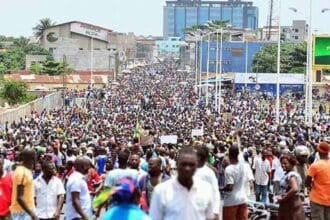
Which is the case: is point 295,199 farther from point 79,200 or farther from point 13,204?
point 13,204

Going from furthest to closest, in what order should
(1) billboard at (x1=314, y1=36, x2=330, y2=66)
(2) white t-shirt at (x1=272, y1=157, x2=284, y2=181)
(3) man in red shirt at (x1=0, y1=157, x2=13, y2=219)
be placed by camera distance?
(1) billboard at (x1=314, y1=36, x2=330, y2=66) < (2) white t-shirt at (x1=272, y1=157, x2=284, y2=181) < (3) man in red shirt at (x1=0, y1=157, x2=13, y2=219)

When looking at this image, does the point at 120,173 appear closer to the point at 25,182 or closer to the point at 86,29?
the point at 25,182

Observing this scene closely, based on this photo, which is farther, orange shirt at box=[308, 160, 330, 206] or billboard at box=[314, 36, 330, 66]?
billboard at box=[314, 36, 330, 66]

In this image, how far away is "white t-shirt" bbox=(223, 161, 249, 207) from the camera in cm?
1018

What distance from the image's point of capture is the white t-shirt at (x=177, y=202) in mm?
6680

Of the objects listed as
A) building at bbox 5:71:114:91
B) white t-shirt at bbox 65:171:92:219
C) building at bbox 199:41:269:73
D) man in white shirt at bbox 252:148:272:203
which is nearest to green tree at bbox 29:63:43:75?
building at bbox 5:71:114:91

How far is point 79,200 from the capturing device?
9172mm

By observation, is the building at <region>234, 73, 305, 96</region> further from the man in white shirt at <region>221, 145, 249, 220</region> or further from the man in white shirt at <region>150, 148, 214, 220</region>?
the man in white shirt at <region>150, 148, 214, 220</region>

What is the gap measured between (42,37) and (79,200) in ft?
405

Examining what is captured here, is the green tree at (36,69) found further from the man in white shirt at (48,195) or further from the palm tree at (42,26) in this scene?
the man in white shirt at (48,195)

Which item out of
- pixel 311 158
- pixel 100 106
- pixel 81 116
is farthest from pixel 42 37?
pixel 311 158

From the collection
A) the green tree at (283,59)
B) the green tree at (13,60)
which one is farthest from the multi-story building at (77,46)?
the green tree at (283,59)

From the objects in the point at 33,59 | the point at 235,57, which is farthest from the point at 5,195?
the point at 235,57

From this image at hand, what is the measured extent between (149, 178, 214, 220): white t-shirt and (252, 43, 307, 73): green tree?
97878 mm
